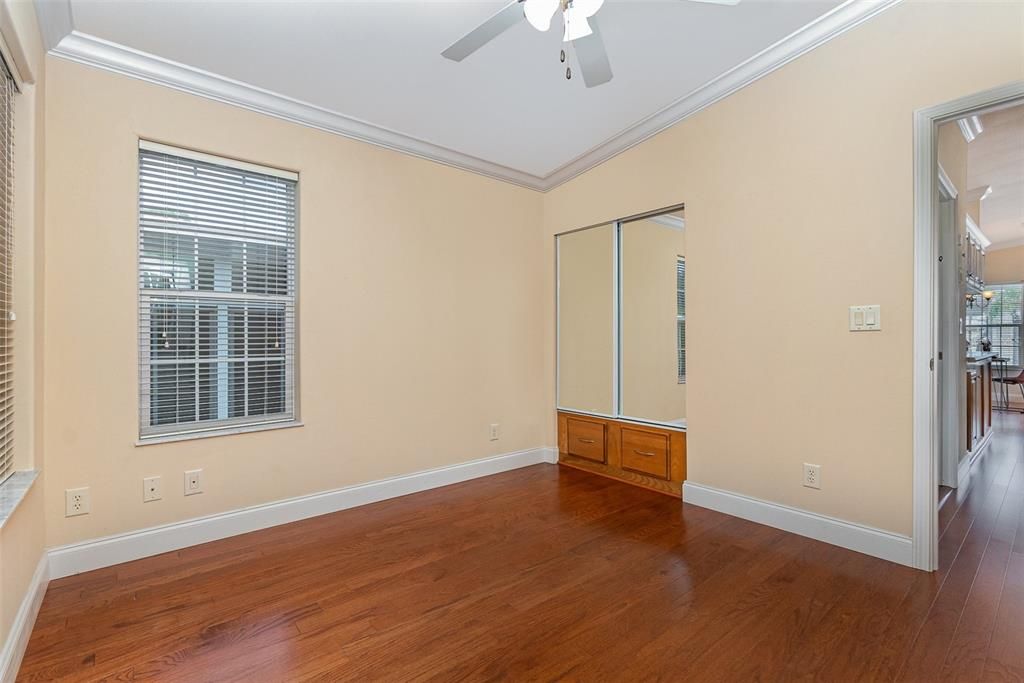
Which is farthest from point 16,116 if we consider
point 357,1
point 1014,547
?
point 1014,547

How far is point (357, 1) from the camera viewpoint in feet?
6.73

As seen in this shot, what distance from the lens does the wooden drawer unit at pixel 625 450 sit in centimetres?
320

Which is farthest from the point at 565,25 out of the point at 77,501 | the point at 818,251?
the point at 77,501

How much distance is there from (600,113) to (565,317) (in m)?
1.67

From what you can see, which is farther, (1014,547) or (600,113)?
(600,113)

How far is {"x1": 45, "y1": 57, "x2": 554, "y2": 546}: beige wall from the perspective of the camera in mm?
2195

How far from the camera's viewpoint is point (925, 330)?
2123 millimetres

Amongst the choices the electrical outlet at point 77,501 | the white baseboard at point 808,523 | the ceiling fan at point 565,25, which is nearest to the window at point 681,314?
the white baseboard at point 808,523

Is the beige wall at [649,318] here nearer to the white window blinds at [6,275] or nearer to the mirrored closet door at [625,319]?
the mirrored closet door at [625,319]

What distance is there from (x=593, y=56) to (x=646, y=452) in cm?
256

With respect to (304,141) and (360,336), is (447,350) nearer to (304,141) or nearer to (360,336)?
(360,336)

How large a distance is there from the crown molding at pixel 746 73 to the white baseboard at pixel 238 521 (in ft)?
8.65

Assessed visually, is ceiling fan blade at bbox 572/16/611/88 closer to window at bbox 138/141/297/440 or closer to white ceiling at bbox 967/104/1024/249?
window at bbox 138/141/297/440

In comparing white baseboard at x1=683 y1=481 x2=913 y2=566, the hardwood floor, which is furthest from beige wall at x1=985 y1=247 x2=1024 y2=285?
white baseboard at x1=683 y1=481 x2=913 y2=566
